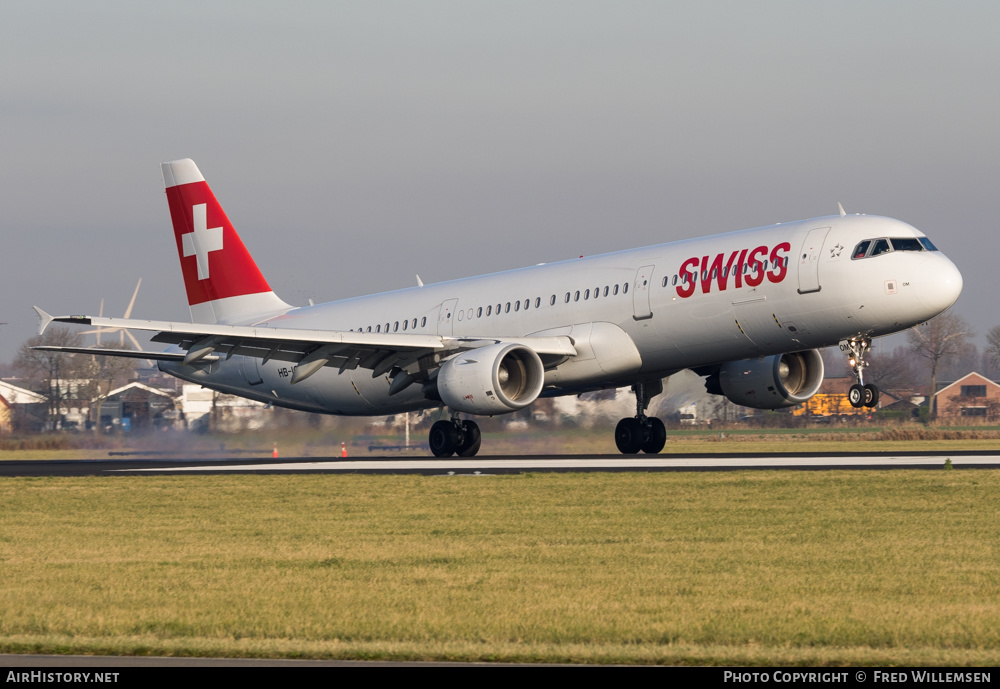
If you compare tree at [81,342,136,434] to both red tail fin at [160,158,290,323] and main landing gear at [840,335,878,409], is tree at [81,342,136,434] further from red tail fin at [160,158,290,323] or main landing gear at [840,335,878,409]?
main landing gear at [840,335,878,409]

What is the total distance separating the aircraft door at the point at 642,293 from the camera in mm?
30656

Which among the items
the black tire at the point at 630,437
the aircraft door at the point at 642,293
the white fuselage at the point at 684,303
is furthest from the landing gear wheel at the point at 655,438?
the aircraft door at the point at 642,293

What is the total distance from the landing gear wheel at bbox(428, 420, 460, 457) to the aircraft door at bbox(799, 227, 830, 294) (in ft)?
33.9

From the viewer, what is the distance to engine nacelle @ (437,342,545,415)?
3008cm

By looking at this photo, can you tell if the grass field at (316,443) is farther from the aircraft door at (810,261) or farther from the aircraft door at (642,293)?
the aircraft door at (810,261)

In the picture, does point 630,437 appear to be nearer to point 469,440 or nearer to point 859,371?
point 469,440

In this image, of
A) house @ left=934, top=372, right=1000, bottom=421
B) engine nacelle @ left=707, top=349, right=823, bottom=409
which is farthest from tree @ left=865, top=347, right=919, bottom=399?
engine nacelle @ left=707, top=349, right=823, bottom=409

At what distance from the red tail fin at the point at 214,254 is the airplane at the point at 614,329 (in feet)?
7.52

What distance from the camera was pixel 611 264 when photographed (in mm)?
32125

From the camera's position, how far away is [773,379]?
3375cm

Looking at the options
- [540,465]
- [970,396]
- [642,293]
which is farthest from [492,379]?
[970,396]

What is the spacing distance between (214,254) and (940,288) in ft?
77.0
